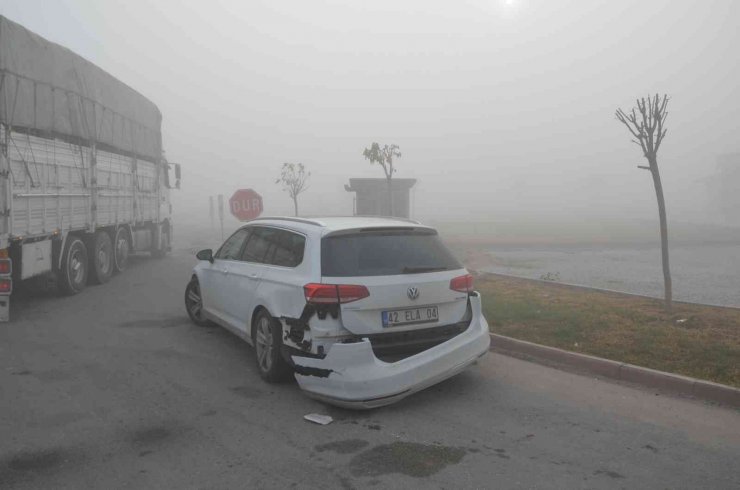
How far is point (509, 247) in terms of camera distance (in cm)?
2500

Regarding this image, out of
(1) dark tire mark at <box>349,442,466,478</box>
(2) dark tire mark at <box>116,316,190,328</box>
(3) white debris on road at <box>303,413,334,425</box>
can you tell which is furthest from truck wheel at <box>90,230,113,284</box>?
(1) dark tire mark at <box>349,442,466,478</box>

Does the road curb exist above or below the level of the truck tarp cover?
below

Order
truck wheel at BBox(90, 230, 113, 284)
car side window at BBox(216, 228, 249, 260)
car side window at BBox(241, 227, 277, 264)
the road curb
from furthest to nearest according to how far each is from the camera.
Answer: truck wheel at BBox(90, 230, 113, 284) < car side window at BBox(216, 228, 249, 260) < car side window at BBox(241, 227, 277, 264) < the road curb

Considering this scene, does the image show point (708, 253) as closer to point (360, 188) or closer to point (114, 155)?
point (360, 188)

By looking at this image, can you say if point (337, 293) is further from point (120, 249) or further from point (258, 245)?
point (120, 249)

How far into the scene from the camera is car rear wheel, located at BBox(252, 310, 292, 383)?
5500 millimetres

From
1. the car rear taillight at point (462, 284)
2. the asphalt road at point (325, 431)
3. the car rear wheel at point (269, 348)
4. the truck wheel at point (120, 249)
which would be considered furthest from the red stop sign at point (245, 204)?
the car rear taillight at point (462, 284)

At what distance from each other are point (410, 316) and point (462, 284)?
723 millimetres

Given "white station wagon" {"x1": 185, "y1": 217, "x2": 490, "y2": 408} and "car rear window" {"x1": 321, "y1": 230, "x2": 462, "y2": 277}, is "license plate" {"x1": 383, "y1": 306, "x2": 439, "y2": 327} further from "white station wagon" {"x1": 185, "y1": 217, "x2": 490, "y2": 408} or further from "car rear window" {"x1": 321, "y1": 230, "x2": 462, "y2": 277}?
"car rear window" {"x1": 321, "y1": 230, "x2": 462, "y2": 277}

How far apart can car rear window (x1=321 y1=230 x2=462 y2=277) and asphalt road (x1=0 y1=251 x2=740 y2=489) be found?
1171mm

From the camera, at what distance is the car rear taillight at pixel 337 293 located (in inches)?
193

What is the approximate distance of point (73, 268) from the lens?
11.1 metres

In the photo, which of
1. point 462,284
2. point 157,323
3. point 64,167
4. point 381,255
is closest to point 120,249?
point 64,167

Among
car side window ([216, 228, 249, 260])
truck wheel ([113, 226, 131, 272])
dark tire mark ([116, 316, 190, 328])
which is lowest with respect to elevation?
dark tire mark ([116, 316, 190, 328])
